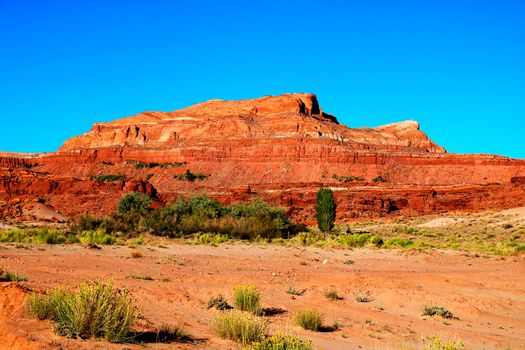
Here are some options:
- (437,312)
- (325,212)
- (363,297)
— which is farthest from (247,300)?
(325,212)

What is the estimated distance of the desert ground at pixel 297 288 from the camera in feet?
32.8

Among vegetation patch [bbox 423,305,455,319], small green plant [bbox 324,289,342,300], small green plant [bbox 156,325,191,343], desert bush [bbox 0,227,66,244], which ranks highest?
desert bush [bbox 0,227,66,244]

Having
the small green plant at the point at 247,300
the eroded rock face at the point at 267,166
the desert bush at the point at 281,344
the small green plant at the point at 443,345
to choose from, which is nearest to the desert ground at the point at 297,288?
the small green plant at the point at 247,300

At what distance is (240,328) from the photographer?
364 inches

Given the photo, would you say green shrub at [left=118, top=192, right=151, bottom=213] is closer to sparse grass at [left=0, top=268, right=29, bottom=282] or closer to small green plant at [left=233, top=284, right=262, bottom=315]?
sparse grass at [left=0, top=268, right=29, bottom=282]

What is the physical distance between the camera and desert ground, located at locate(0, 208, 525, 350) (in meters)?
9.99

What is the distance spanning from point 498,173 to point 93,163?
7729cm

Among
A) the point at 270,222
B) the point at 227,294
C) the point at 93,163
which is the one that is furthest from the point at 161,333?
the point at 93,163

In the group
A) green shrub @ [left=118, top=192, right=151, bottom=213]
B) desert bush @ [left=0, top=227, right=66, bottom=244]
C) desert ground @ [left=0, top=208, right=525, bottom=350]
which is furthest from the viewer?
green shrub @ [left=118, top=192, right=151, bottom=213]

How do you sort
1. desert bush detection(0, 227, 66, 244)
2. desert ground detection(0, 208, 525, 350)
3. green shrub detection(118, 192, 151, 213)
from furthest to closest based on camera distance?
green shrub detection(118, 192, 151, 213), desert bush detection(0, 227, 66, 244), desert ground detection(0, 208, 525, 350)

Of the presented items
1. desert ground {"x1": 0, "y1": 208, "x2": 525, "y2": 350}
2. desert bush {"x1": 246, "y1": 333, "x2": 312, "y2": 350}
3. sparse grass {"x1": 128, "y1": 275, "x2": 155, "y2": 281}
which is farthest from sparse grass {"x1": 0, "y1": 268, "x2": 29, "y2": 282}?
desert bush {"x1": 246, "y1": 333, "x2": 312, "y2": 350}

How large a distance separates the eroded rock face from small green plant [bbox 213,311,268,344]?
48588 mm

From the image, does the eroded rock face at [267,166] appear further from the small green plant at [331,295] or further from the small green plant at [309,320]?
the small green plant at [309,320]

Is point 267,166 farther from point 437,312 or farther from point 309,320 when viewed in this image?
point 309,320
